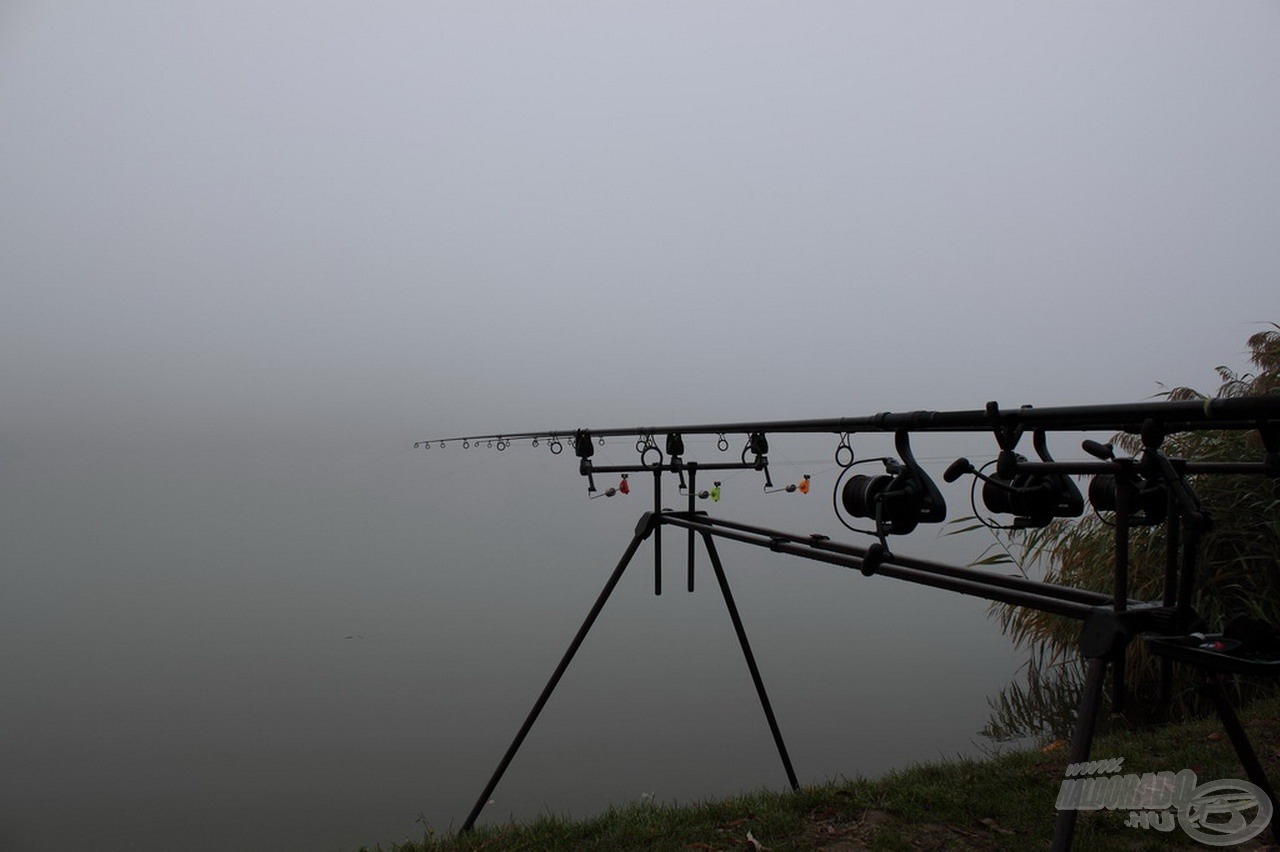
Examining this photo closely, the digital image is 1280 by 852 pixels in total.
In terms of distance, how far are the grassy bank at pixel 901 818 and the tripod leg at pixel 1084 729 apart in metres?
1.26

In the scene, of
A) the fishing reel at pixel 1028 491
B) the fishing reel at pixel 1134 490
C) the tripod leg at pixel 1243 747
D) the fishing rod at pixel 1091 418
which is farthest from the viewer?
the tripod leg at pixel 1243 747

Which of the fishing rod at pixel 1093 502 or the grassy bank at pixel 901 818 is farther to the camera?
the grassy bank at pixel 901 818

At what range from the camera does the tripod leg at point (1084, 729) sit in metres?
1.09

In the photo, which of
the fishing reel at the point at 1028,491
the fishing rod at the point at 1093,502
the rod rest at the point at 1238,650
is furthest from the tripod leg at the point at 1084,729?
the fishing reel at the point at 1028,491

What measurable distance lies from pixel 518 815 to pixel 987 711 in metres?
2.61

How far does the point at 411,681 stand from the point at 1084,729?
4.22 meters

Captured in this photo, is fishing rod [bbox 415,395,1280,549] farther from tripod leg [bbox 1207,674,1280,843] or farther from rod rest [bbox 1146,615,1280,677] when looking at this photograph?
tripod leg [bbox 1207,674,1280,843]

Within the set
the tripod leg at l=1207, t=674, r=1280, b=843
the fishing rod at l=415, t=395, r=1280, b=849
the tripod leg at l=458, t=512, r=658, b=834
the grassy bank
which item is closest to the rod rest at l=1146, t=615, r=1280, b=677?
the fishing rod at l=415, t=395, r=1280, b=849

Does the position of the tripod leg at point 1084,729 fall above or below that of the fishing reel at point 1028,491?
below

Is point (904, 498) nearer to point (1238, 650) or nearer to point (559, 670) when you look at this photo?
point (1238, 650)

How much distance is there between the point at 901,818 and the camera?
2459mm

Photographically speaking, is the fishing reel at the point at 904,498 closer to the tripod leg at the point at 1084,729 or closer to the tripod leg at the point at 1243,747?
the tripod leg at the point at 1084,729

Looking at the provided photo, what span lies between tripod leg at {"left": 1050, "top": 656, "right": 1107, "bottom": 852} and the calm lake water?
1.27 meters

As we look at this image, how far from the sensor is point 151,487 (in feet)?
39.3
